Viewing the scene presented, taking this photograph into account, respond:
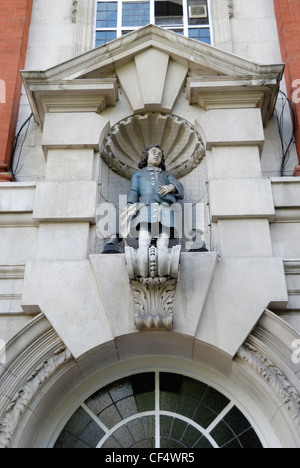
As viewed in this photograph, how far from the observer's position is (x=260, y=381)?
236 inches

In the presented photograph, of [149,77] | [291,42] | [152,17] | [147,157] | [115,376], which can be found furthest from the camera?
[152,17]

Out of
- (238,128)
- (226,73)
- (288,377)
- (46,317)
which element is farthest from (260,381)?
(226,73)

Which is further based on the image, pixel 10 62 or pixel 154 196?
pixel 10 62

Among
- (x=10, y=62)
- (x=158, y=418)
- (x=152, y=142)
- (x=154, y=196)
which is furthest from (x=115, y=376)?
(x=10, y=62)

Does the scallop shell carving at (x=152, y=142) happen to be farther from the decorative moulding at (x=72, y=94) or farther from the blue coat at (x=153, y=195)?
the blue coat at (x=153, y=195)

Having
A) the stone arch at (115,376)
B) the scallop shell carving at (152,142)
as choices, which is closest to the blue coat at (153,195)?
the scallop shell carving at (152,142)

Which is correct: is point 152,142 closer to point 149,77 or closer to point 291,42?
point 149,77

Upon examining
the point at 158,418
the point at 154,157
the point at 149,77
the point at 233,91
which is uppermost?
the point at 149,77

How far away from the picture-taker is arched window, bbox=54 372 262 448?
622 cm

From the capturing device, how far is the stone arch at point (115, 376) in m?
5.78

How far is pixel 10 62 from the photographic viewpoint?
881cm

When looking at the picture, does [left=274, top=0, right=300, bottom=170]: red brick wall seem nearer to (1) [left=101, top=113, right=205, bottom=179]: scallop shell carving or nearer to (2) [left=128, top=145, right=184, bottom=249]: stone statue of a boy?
(1) [left=101, top=113, right=205, bottom=179]: scallop shell carving

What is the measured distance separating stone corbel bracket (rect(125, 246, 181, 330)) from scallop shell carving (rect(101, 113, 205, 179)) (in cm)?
228

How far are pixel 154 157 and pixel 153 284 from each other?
→ 7.29ft
